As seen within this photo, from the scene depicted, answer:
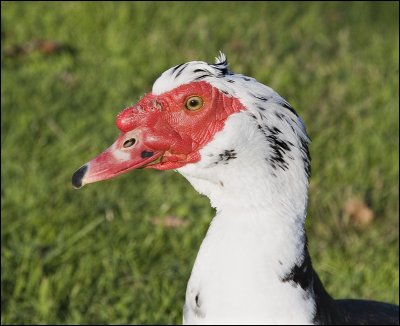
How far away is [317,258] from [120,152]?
5.96 ft

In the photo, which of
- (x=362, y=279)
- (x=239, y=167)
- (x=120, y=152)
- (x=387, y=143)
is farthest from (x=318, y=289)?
(x=387, y=143)

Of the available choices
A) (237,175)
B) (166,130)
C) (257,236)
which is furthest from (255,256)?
(166,130)

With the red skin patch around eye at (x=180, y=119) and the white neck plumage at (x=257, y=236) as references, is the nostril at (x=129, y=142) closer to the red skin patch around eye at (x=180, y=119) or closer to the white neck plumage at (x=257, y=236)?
the red skin patch around eye at (x=180, y=119)

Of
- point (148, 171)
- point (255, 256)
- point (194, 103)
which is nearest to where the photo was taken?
point (255, 256)

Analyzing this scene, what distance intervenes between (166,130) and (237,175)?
232 mm

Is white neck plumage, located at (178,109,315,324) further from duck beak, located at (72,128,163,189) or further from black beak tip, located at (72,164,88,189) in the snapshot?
black beak tip, located at (72,164,88,189)

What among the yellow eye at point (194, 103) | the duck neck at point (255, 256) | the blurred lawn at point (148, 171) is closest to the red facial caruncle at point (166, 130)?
the yellow eye at point (194, 103)

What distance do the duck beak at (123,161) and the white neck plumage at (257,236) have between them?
0.64 ft

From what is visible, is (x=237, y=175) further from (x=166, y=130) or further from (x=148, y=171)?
(x=148, y=171)

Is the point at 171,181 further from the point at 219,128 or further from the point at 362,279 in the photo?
the point at 219,128

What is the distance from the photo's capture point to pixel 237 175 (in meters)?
2.04

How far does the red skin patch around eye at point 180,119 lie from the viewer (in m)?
2.05

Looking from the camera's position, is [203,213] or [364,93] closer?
[203,213]

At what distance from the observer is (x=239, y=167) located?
2041mm
